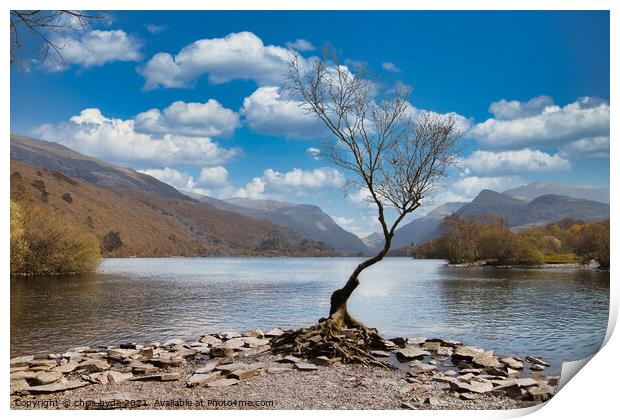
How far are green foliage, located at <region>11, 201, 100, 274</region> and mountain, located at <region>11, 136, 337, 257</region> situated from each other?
737 cm

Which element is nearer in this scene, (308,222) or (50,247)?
(50,247)

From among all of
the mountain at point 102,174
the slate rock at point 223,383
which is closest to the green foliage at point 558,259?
the slate rock at point 223,383

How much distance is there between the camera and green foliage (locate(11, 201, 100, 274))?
2957 centimetres

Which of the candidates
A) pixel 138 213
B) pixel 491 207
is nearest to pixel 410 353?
pixel 491 207

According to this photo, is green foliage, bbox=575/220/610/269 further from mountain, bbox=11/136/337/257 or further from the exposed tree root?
mountain, bbox=11/136/337/257

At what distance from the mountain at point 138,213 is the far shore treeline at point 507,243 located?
3082 cm

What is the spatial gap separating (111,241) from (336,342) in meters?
A: 78.8

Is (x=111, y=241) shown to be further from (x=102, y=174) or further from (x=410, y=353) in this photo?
(x=102, y=174)

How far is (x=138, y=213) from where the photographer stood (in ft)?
409

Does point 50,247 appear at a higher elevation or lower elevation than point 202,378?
→ higher

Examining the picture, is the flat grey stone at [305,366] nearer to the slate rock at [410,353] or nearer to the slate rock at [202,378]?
the slate rock at [202,378]

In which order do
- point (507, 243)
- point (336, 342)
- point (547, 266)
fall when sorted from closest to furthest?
1. point (336, 342)
2. point (547, 266)
3. point (507, 243)

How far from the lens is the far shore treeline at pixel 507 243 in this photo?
3969cm
